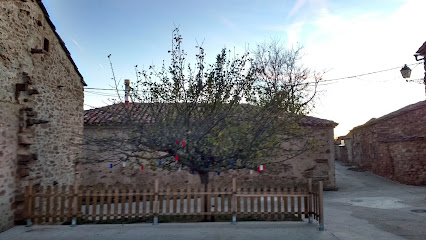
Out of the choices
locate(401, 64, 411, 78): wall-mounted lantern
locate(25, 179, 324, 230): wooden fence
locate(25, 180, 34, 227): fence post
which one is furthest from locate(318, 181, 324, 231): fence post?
locate(401, 64, 411, 78): wall-mounted lantern

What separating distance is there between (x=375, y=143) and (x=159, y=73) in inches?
651

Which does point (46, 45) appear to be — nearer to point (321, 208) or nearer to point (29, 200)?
point (29, 200)

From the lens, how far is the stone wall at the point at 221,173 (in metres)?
13.8

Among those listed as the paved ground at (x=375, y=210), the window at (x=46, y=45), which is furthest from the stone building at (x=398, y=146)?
the window at (x=46, y=45)

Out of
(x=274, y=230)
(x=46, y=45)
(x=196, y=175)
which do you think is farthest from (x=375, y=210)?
(x=46, y=45)

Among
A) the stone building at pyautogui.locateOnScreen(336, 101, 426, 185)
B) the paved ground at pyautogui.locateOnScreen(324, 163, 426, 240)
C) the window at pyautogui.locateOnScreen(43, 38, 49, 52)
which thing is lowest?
the paved ground at pyautogui.locateOnScreen(324, 163, 426, 240)

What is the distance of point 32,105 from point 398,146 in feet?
56.9

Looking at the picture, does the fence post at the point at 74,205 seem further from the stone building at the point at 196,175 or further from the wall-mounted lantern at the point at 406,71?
the wall-mounted lantern at the point at 406,71

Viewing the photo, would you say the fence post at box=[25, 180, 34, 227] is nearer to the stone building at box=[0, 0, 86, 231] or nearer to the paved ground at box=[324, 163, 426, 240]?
the stone building at box=[0, 0, 86, 231]

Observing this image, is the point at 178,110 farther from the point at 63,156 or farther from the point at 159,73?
the point at 63,156

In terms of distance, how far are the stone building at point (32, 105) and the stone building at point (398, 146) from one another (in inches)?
635

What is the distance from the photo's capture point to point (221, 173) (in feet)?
47.0

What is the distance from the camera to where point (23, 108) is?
726cm

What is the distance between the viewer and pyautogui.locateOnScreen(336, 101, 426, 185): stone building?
15102 mm
